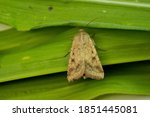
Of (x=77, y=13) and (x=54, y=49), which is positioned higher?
(x=77, y=13)

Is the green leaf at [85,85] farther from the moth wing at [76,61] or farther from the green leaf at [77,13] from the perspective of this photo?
the green leaf at [77,13]

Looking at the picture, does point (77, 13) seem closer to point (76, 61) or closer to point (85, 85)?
point (76, 61)

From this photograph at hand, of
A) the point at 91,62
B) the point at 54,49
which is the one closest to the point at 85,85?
the point at 91,62

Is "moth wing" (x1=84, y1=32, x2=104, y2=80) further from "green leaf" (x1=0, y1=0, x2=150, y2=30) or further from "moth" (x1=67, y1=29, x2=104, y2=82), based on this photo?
"green leaf" (x1=0, y1=0, x2=150, y2=30)

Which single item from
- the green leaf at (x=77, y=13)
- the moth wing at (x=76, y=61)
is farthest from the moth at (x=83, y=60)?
the green leaf at (x=77, y=13)

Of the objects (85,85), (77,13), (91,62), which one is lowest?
(85,85)

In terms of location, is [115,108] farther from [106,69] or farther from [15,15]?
[15,15]
